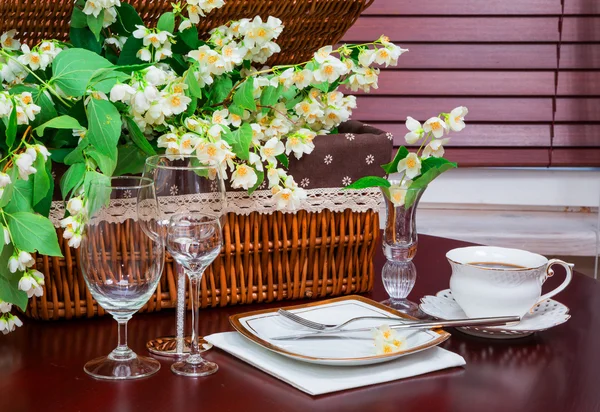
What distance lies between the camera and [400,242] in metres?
1.17

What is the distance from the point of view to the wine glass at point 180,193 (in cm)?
Answer: 95

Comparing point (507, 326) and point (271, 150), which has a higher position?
point (271, 150)

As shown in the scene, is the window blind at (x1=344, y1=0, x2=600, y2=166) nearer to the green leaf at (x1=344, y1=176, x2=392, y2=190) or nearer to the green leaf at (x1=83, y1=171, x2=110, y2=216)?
the green leaf at (x1=344, y1=176, x2=392, y2=190)

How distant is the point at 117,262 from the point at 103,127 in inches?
7.4

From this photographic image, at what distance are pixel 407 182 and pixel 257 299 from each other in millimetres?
260

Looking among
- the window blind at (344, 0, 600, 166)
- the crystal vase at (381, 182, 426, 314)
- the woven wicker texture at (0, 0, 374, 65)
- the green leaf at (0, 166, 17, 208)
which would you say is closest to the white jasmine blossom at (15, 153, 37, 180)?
the green leaf at (0, 166, 17, 208)

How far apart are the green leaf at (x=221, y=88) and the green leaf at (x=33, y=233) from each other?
0.30 metres

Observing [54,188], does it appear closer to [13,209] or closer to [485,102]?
[13,209]

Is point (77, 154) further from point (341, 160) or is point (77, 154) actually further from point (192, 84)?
point (341, 160)

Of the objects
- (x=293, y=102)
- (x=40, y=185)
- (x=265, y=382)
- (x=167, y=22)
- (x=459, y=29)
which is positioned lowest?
(x=265, y=382)

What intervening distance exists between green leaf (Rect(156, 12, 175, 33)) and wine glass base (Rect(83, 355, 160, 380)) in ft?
1.50

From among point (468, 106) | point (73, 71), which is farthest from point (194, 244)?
point (468, 106)

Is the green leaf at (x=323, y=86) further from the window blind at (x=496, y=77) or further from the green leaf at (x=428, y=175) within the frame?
the window blind at (x=496, y=77)

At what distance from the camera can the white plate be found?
0.93 metres
